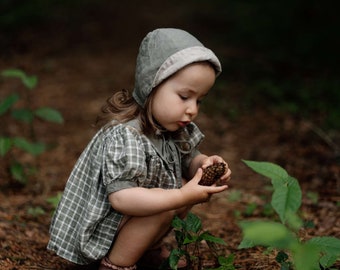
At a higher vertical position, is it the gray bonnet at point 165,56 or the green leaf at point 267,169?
the gray bonnet at point 165,56

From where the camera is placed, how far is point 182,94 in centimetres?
243

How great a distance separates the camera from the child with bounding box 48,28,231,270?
235cm

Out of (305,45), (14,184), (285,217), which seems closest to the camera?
(285,217)

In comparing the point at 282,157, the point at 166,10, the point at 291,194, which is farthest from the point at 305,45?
the point at 291,194

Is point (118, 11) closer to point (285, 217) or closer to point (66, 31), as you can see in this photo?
point (66, 31)

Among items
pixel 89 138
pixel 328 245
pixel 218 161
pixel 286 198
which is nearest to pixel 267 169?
pixel 286 198

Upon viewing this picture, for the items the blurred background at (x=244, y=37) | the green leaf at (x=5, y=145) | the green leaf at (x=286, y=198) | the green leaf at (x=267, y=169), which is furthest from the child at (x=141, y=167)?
the blurred background at (x=244, y=37)

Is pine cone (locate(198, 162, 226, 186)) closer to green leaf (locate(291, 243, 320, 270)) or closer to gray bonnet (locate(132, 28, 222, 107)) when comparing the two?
gray bonnet (locate(132, 28, 222, 107))

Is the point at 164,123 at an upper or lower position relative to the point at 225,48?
upper

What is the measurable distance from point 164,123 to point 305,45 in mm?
5834

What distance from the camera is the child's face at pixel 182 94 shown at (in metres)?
2.39

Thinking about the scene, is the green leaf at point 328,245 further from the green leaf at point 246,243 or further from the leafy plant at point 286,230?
the green leaf at point 246,243

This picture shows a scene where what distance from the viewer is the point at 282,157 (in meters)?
4.91

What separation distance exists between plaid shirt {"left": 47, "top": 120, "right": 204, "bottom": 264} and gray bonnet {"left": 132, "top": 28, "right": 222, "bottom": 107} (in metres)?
0.25
